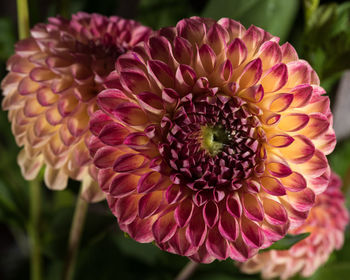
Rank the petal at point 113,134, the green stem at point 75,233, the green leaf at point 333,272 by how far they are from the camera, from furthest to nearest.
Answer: the green leaf at point 333,272 → the green stem at point 75,233 → the petal at point 113,134

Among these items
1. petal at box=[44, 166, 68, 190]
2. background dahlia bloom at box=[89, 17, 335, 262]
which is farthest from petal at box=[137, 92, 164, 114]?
petal at box=[44, 166, 68, 190]

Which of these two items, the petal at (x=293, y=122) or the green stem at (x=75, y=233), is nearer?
the petal at (x=293, y=122)

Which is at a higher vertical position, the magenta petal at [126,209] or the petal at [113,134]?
the petal at [113,134]

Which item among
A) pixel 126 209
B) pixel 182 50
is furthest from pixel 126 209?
pixel 182 50

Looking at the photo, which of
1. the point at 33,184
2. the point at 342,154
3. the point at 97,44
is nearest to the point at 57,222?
the point at 33,184

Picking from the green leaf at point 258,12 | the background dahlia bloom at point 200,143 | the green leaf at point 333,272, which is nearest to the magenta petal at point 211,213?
the background dahlia bloom at point 200,143

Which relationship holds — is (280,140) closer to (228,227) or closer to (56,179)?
(228,227)

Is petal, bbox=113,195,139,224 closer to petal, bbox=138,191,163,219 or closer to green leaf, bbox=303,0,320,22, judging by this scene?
petal, bbox=138,191,163,219

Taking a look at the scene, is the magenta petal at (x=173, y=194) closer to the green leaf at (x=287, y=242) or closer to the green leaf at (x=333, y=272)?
the green leaf at (x=287, y=242)
